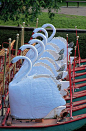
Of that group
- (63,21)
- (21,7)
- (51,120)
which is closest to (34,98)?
(51,120)

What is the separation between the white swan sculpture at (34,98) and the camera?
1416cm

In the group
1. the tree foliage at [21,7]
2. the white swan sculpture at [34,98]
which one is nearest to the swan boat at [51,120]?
the white swan sculpture at [34,98]

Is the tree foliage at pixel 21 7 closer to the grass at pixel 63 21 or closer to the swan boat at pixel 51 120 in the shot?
the grass at pixel 63 21

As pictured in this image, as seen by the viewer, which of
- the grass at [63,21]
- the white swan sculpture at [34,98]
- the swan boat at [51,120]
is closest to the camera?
the white swan sculpture at [34,98]

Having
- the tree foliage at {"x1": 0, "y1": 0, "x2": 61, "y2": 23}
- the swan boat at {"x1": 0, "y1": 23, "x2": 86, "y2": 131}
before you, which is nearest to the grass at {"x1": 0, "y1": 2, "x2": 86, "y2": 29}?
the tree foliage at {"x1": 0, "y1": 0, "x2": 61, "y2": 23}

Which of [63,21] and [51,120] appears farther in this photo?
[63,21]

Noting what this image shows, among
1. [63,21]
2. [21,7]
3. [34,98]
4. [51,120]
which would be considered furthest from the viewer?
[63,21]

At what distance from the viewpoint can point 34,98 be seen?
14.2 m

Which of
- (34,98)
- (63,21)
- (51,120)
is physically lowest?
(51,120)

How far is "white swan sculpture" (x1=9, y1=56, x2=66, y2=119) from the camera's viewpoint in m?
14.2

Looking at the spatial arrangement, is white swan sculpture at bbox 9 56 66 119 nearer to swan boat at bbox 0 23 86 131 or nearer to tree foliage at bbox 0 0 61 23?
swan boat at bbox 0 23 86 131

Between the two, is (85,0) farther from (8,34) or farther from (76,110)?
(76,110)

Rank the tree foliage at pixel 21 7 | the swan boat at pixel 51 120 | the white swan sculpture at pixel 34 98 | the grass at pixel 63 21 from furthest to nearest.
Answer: the grass at pixel 63 21
the tree foliage at pixel 21 7
the swan boat at pixel 51 120
the white swan sculpture at pixel 34 98

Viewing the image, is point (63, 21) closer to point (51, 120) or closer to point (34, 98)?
point (51, 120)
